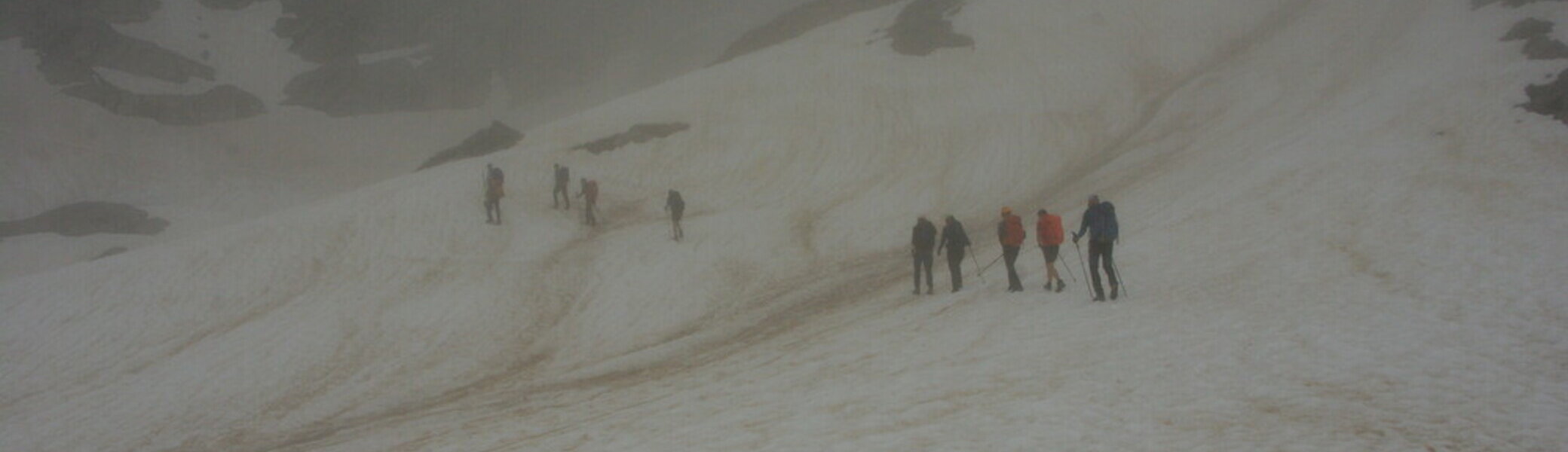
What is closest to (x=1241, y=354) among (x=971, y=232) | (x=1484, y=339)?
(x=1484, y=339)

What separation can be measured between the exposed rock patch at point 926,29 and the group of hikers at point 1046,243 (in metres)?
28.4

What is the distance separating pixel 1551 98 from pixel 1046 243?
53.9ft

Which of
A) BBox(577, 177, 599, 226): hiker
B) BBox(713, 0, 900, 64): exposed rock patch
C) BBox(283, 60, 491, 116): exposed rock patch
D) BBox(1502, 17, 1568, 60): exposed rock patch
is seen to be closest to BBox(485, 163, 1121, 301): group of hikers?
BBox(577, 177, 599, 226): hiker

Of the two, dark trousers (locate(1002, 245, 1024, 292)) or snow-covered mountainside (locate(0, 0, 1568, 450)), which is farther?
dark trousers (locate(1002, 245, 1024, 292))

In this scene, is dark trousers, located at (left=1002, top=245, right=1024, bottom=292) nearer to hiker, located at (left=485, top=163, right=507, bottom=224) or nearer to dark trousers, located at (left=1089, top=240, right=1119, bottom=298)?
dark trousers, located at (left=1089, top=240, right=1119, bottom=298)

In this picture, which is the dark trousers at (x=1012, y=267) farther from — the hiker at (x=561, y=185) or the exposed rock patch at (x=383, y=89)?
the exposed rock patch at (x=383, y=89)

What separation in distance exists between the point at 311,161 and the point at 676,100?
125ft

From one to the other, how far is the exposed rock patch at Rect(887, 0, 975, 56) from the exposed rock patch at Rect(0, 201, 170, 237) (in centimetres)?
4544

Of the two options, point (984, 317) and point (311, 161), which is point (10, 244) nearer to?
point (311, 161)

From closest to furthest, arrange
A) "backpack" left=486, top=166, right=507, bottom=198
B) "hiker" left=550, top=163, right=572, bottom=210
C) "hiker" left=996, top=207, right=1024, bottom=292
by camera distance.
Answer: "hiker" left=996, top=207, right=1024, bottom=292, "backpack" left=486, top=166, right=507, bottom=198, "hiker" left=550, top=163, right=572, bottom=210

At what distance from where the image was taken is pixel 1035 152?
109ft

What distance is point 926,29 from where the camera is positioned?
47.8 meters

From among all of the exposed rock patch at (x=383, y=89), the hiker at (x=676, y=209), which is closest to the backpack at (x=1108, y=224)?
the hiker at (x=676, y=209)

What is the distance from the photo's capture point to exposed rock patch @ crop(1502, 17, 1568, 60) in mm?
25141
